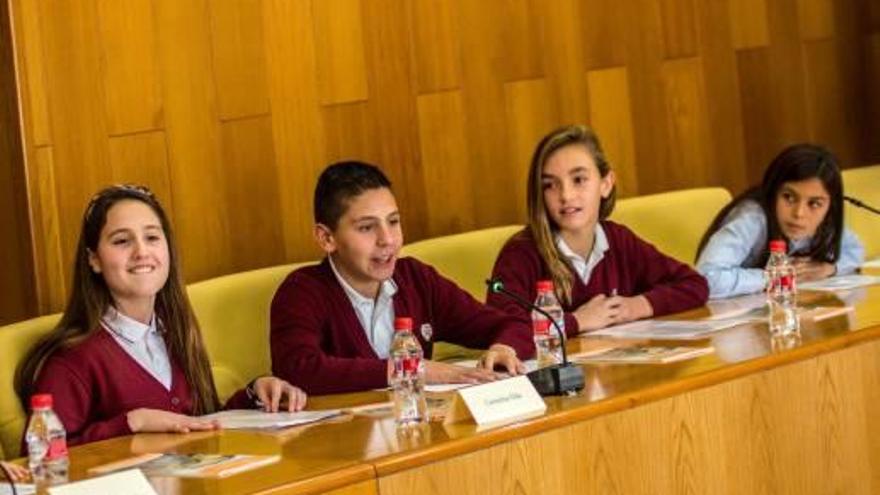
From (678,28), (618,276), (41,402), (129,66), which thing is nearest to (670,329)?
(618,276)

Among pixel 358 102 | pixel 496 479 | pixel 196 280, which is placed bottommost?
pixel 496 479

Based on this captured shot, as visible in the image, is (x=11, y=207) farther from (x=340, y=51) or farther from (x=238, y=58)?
(x=340, y=51)

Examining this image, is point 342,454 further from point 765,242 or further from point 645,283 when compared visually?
point 765,242

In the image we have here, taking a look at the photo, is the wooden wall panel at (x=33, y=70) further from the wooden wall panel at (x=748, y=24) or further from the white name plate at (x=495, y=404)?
the wooden wall panel at (x=748, y=24)

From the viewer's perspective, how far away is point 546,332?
4223 mm

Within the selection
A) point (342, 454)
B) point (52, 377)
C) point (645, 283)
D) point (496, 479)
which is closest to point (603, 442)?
point (496, 479)

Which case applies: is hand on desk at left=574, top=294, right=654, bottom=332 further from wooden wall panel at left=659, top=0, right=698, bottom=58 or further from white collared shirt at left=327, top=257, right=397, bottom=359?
wooden wall panel at left=659, top=0, right=698, bottom=58

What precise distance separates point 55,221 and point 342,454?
1.80 metres

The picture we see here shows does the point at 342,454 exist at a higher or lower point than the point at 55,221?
lower

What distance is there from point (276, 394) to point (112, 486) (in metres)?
1.00

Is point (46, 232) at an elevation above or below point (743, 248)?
above

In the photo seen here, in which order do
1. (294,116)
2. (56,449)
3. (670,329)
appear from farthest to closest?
(294,116)
(670,329)
(56,449)

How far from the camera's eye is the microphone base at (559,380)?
3.66 metres

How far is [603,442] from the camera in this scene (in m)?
3.55
